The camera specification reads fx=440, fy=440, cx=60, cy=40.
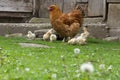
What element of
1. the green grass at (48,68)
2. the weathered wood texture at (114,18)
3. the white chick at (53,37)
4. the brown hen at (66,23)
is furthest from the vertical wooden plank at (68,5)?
the green grass at (48,68)

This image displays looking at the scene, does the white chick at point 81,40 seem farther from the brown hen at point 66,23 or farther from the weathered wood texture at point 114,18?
the weathered wood texture at point 114,18

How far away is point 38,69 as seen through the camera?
445 cm

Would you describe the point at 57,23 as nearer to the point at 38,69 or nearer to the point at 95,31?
the point at 95,31

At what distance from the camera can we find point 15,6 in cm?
1095

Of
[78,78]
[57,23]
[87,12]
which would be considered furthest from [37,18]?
[78,78]

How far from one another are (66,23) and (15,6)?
2.56m

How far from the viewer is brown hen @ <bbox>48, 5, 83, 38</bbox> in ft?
28.4

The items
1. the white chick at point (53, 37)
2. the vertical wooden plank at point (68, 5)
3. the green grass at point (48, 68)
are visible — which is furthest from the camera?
the vertical wooden plank at point (68, 5)

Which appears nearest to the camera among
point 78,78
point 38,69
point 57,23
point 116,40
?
point 78,78

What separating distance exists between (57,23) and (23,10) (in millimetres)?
2457

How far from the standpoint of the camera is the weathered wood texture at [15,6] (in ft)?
35.8

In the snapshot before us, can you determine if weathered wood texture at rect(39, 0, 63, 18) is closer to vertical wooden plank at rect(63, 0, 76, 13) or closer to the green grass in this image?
vertical wooden plank at rect(63, 0, 76, 13)

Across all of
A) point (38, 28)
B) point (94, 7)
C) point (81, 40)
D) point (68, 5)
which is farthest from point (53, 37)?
point (68, 5)

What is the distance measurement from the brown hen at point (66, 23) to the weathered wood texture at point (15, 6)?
7.07 feet
